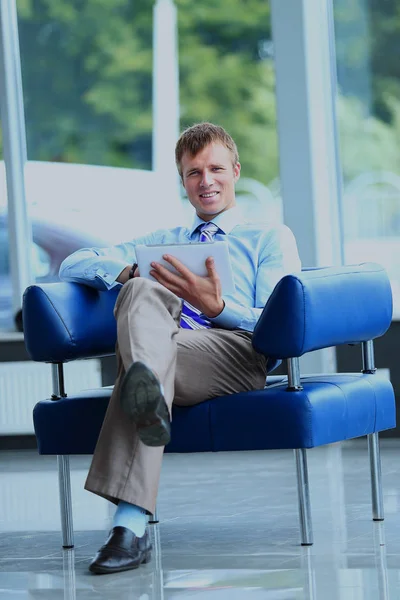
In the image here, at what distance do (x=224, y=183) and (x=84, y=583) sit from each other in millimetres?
1263

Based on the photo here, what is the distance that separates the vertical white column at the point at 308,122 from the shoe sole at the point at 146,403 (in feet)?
8.78

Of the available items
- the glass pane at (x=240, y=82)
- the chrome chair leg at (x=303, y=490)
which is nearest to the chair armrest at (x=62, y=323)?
the chrome chair leg at (x=303, y=490)

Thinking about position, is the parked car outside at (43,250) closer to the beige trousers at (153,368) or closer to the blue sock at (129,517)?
the beige trousers at (153,368)

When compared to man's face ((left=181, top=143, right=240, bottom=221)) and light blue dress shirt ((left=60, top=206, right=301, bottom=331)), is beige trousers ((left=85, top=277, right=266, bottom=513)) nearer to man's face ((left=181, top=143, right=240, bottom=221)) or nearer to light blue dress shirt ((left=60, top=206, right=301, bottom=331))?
light blue dress shirt ((left=60, top=206, right=301, bottom=331))

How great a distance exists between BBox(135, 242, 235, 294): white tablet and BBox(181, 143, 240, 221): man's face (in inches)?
13.5

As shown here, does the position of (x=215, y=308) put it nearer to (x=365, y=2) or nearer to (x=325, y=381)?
(x=325, y=381)

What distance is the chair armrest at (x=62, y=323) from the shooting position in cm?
304

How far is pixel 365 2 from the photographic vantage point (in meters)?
5.14

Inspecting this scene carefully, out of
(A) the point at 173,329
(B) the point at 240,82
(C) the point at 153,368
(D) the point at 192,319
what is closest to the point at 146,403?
(C) the point at 153,368

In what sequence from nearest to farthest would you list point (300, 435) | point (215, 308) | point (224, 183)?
1. point (300, 435)
2. point (215, 308)
3. point (224, 183)

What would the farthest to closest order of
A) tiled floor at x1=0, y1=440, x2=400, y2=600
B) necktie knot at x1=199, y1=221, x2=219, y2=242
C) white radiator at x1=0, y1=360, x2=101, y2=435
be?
white radiator at x1=0, y1=360, x2=101, y2=435, necktie knot at x1=199, y1=221, x2=219, y2=242, tiled floor at x1=0, y1=440, x2=400, y2=600

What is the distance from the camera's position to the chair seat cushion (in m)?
2.82

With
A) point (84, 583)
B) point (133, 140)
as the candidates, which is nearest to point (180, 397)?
point (84, 583)

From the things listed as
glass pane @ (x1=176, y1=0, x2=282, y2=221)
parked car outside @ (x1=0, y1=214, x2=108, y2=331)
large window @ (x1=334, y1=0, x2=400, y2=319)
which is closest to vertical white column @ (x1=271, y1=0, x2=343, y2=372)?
large window @ (x1=334, y1=0, x2=400, y2=319)
